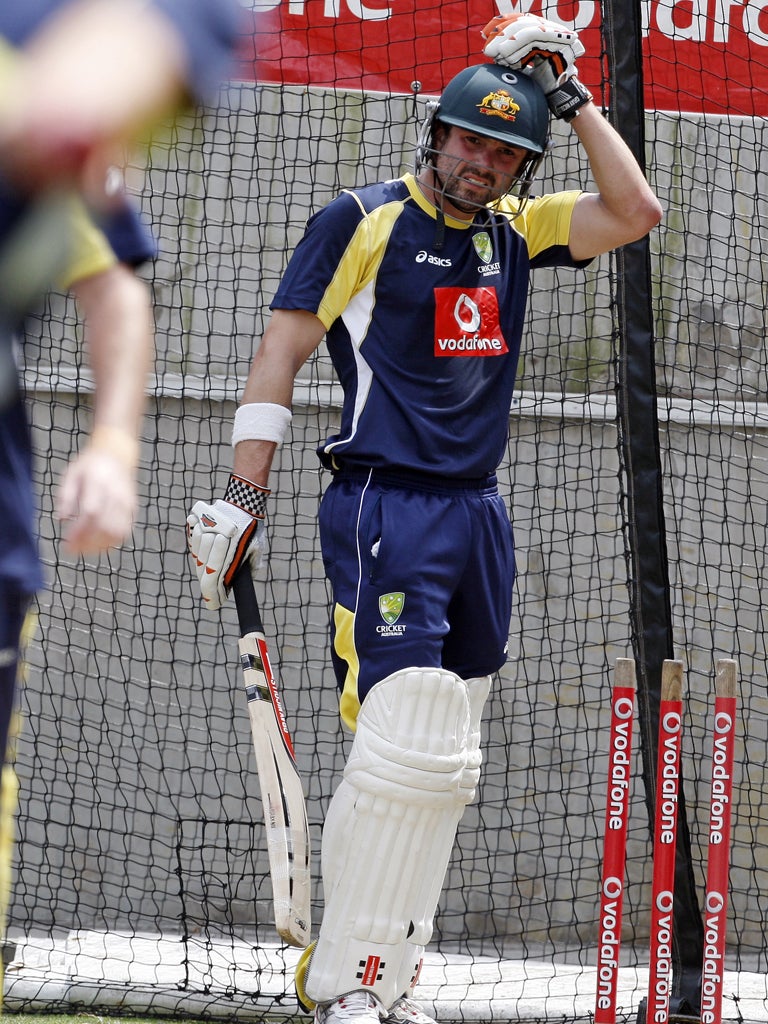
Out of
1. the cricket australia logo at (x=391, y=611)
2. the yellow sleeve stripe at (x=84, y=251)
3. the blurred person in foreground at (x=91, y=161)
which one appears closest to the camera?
the blurred person in foreground at (x=91, y=161)

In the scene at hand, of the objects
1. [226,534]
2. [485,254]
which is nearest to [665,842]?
[226,534]

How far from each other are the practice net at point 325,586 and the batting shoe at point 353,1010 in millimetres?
1762

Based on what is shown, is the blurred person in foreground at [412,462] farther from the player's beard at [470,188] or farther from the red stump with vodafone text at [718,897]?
the red stump with vodafone text at [718,897]

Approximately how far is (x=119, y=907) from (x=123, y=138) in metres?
3.80

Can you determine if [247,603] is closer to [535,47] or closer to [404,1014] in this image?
[404,1014]

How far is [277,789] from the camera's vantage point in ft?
8.58

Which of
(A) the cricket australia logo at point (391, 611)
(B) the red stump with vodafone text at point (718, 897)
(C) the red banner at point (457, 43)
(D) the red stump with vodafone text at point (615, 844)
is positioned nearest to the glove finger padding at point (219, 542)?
(A) the cricket australia logo at point (391, 611)

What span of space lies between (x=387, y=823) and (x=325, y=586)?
1873 mm

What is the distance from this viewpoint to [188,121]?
888 millimetres

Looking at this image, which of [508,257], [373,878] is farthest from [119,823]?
[508,257]

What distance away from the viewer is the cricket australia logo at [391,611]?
2473 mm

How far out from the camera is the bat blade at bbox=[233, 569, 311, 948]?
2594mm

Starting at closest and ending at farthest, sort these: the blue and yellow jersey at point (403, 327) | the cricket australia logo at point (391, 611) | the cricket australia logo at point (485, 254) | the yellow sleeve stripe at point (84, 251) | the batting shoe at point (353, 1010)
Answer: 1. the yellow sleeve stripe at point (84, 251)
2. the batting shoe at point (353, 1010)
3. the cricket australia logo at point (391, 611)
4. the blue and yellow jersey at point (403, 327)
5. the cricket australia logo at point (485, 254)

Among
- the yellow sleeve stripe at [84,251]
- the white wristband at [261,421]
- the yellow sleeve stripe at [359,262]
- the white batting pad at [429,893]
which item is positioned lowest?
Answer: the white batting pad at [429,893]
